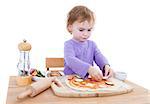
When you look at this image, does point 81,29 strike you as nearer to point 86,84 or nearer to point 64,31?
point 86,84

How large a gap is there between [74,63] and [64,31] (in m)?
0.86

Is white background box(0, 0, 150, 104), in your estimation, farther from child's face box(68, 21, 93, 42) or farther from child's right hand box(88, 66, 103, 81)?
child's right hand box(88, 66, 103, 81)

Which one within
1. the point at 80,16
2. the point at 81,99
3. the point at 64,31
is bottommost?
the point at 81,99

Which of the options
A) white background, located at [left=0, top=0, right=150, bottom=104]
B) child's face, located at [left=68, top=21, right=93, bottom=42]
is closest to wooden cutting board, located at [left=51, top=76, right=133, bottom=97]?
child's face, located at [left=68, top=21, right=93, bottom=42]

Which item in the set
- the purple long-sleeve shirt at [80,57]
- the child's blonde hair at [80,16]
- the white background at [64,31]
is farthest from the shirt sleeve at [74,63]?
the white background at [64,31]

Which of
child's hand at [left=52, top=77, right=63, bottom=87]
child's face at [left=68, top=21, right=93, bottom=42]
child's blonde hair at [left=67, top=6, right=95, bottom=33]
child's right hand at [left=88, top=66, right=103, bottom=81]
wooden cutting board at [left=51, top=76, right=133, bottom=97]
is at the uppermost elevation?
child's blonde hair at [left=67, top=6, right=95, bottom=33]

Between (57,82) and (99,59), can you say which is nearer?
(57,82)

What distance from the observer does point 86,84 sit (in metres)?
1.01

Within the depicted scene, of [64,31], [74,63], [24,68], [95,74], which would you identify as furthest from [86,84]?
[64,31]

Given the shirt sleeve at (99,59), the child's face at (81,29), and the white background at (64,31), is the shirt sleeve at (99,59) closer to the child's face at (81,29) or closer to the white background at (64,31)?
the child's face at (81,29)

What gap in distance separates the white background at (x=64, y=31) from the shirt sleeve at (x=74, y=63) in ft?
2.38

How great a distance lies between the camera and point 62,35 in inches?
78.8

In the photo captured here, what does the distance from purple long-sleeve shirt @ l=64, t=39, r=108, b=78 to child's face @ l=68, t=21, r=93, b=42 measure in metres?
0.06

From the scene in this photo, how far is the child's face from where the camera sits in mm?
1200
